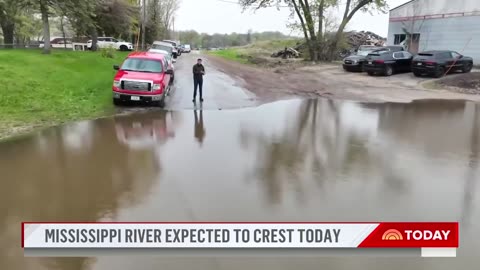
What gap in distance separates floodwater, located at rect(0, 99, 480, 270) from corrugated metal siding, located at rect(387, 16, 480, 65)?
2240cm

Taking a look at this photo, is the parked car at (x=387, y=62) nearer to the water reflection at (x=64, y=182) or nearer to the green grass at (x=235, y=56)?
the green grass at (x=235, y=56)

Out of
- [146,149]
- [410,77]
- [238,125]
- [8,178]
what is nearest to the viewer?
[8,178]

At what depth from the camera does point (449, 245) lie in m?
4.70

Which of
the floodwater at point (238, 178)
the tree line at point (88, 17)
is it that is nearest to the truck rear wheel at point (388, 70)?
the floodwater at point (238, 178)

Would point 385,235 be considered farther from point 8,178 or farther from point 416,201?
point 8,178

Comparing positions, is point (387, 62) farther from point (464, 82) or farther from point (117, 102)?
point (117, 102)

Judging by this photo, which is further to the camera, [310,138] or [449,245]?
[310,138]

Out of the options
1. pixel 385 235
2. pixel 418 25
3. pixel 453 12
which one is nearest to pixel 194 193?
pixel 385 235

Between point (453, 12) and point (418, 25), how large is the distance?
3.90 m

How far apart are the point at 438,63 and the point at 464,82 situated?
2857 mm

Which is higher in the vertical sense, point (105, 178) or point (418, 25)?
point (418, 25)

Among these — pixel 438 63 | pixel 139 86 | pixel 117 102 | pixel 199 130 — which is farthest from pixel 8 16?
pixel 438 63

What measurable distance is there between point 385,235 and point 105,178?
471cm

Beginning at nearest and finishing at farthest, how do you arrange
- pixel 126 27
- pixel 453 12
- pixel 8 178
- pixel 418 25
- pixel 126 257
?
pixel 126 257, pixel 8 178, pixel 453 12, pixel 418 25, pixel 126 27
